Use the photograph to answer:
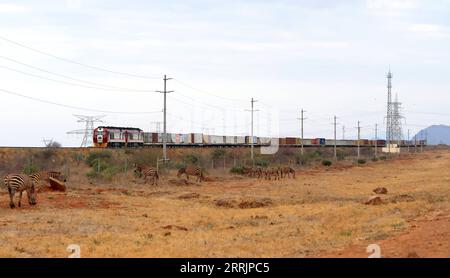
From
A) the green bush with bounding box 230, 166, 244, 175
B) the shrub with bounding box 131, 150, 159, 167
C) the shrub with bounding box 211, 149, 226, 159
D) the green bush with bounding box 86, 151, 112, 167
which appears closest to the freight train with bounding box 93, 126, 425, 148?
the shrub with bounding box 211, 149, 226, 159

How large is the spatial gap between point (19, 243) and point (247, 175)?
1506 inches

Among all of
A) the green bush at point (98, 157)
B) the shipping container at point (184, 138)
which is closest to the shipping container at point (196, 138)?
the shipping container at point (184, 138)

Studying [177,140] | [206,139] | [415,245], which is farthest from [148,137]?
[415,245]

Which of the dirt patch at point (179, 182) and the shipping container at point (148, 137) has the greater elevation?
the shipping container at point (148, 137)

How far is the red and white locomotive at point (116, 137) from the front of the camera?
75250 millimetres

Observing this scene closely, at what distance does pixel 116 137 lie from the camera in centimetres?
7669

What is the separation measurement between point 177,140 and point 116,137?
22142 mm

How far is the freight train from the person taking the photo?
249 feet

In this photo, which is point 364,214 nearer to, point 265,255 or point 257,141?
point 265,255

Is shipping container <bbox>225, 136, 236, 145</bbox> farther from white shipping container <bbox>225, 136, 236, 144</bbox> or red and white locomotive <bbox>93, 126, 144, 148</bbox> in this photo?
red and white locomotive <bbox>93, 126, 144, 148</bbox>

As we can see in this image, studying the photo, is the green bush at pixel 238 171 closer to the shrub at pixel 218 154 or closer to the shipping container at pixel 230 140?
the shrub at pixel 218 154

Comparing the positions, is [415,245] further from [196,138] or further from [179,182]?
[196,138]

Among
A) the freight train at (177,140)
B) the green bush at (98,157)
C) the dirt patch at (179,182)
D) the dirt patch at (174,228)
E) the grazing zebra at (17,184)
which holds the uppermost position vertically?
the freight train at (177,140)

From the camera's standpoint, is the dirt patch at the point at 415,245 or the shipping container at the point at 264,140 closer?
the dirt patch at the point at 415,245
